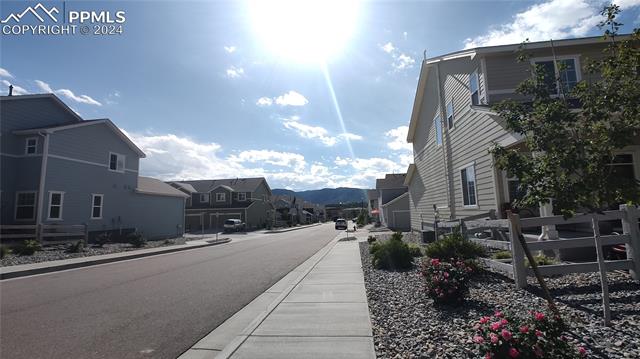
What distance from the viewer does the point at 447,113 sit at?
1733cm

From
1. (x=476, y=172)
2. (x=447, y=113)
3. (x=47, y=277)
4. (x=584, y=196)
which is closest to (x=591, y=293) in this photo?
(x=584, y=196)

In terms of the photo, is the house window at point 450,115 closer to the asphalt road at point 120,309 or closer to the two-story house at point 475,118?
the two-story house at point 475,118

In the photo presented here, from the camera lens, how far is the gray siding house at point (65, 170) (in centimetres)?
2108

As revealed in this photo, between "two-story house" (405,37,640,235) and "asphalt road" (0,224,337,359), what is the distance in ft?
25.5

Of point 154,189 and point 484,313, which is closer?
point 484,313

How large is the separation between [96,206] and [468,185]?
2521 cm

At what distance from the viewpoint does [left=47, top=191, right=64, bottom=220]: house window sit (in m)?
21.5

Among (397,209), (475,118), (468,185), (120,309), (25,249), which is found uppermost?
(475,118)

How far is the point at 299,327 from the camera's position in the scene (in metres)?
5.25

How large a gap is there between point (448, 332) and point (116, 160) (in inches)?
1155

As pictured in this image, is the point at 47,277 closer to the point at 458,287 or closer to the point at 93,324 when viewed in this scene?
the point at 93,324

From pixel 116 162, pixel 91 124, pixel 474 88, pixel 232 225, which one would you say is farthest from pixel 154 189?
pixel 474 88

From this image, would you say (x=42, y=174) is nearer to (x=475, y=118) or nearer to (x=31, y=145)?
(x=31, y=145)

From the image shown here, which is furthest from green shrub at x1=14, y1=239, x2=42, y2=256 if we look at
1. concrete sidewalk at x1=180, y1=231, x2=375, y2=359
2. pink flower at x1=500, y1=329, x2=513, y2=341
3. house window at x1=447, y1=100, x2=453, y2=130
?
house window at x1=447, y1=100, x2=453, y2=130
